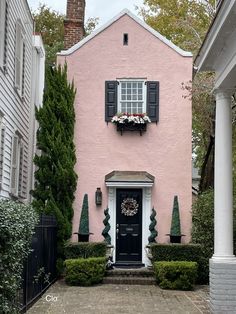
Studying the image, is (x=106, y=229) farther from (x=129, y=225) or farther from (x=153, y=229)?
(x=153, y=229)

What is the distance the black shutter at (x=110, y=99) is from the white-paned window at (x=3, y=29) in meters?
4.10

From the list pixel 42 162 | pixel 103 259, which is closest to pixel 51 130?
pixel 42 162

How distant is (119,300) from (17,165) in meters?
5.19

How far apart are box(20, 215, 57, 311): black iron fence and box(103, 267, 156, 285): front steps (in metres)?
1.53

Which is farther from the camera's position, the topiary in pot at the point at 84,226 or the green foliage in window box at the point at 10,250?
the topiary in pot at the point at 84,226

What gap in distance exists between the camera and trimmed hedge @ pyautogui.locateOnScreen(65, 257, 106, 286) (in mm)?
13164

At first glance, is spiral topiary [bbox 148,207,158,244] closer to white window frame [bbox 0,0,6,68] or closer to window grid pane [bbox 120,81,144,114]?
window grid pane [bbox 120,81,144,114]

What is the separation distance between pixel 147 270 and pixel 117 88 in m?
5.38

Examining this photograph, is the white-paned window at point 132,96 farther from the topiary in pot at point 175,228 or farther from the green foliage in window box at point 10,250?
the green foliage in window box at point 10,250

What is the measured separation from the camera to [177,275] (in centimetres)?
1299

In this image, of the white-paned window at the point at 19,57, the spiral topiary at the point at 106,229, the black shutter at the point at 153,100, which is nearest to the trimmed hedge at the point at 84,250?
the spiral topiary at the point at 106,229

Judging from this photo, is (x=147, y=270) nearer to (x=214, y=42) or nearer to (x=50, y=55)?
(x=214, y=42)

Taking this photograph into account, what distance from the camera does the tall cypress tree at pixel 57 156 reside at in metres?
14.6

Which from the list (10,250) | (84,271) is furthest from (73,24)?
(10,250)
